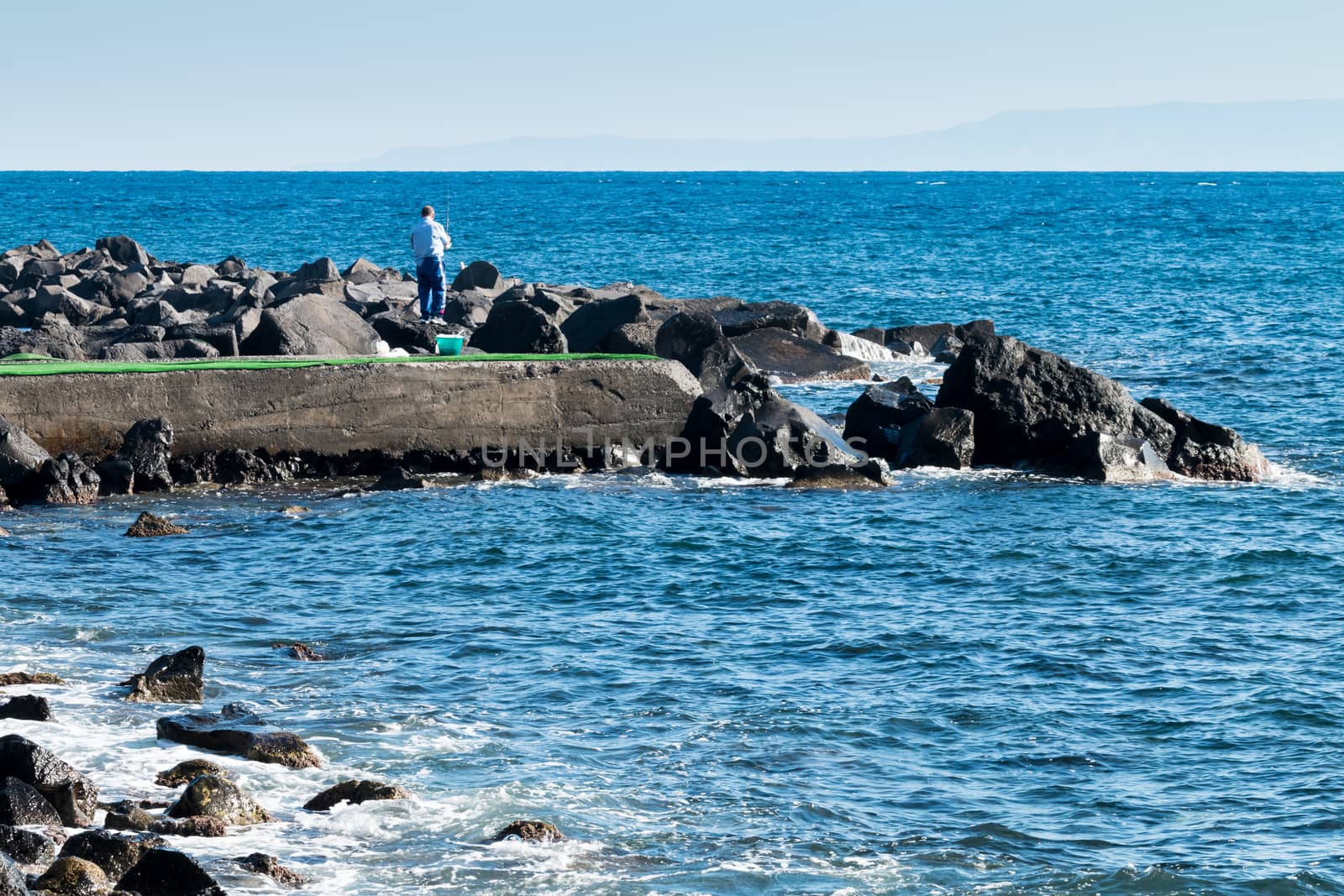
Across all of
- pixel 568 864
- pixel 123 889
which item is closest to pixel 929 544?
pixel 568 864

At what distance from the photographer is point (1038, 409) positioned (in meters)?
19.3

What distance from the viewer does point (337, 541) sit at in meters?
15.3

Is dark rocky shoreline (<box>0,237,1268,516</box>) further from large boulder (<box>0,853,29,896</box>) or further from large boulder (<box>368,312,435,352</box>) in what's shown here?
large boulder (<box>0,853,29,896</box>)

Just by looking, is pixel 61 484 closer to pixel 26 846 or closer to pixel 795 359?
pixel 26 846

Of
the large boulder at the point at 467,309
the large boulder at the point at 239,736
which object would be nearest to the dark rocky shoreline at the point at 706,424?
the large boulder at the point at 467,309

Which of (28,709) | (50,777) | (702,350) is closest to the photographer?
(50,777)

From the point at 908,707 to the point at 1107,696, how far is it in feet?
4.82

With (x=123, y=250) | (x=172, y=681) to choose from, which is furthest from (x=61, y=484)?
(x=123, y=250)

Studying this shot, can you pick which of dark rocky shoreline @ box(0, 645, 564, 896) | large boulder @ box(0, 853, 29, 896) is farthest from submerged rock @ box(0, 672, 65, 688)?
large boulder @ box(0, 853, 29, 896)

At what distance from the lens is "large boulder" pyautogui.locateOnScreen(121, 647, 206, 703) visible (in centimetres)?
1022

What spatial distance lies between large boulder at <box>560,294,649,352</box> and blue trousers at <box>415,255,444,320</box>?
6.58ft

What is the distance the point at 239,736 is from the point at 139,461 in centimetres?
867

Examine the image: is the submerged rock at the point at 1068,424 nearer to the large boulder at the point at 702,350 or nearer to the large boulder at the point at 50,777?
the large boulder at the point at 702,350

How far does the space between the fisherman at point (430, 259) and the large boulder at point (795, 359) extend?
631 cm
